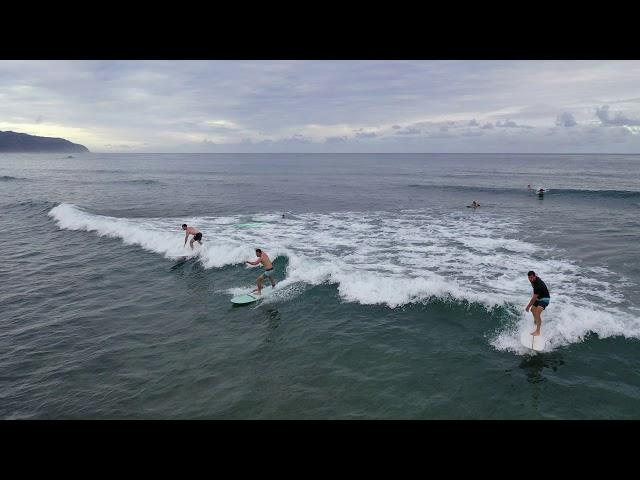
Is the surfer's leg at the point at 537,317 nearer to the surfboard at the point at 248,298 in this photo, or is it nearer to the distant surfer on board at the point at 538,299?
the distant surfer on board at the point at 538,299

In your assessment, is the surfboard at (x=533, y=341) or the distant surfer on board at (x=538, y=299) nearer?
the distant surfer on board at (x=538, y=299)

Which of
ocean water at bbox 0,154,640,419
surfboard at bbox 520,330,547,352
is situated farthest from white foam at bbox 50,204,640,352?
surfboard at bbox 520,330,547,352

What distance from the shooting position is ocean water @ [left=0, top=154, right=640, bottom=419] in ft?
38.0

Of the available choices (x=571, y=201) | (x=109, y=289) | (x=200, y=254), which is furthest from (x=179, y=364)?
(x=571, y=201)

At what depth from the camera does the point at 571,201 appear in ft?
162

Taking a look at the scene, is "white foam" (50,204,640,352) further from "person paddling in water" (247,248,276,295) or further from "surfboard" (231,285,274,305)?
"person paddling in water" (247,248,276,295)

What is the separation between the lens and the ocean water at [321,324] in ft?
38.0

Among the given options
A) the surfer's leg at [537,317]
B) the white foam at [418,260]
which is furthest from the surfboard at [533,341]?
the white foam at [418,260]

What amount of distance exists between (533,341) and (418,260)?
9908 millimetres

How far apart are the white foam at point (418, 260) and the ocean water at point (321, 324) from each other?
128mm

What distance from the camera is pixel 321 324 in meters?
16.3
